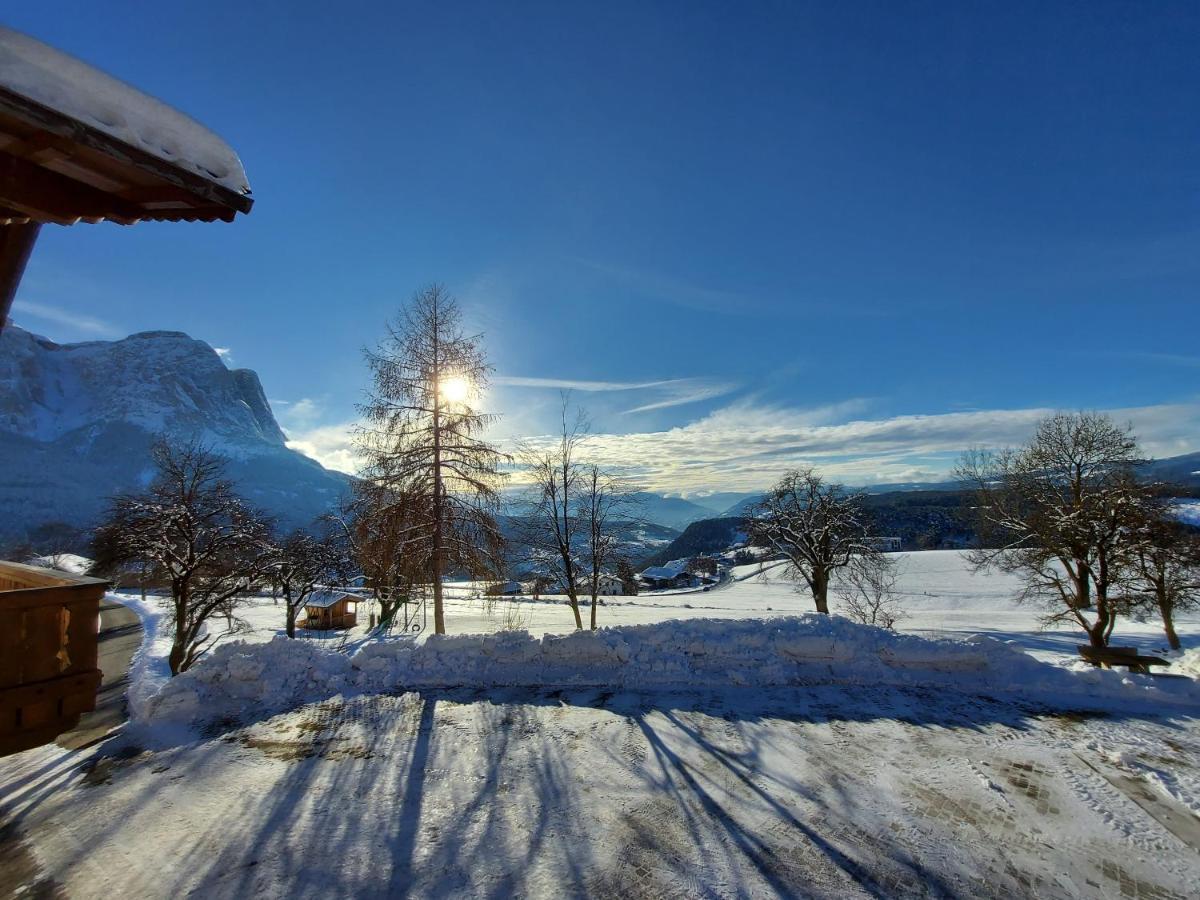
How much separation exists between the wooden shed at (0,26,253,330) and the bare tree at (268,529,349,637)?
27.0m

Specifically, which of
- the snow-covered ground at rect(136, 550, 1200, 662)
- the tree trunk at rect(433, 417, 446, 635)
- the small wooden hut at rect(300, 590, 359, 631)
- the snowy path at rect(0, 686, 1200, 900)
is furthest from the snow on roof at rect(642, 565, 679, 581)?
the snowy path at rect(0, 686, 1200, 900)

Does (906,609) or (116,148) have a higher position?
(116,148)

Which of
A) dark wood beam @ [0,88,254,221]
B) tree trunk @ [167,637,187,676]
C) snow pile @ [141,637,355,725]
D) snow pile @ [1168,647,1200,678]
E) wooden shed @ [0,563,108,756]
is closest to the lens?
dark wood beam @ [0,88,254,221]

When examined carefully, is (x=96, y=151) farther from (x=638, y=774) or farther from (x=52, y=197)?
(x=638, y=774)

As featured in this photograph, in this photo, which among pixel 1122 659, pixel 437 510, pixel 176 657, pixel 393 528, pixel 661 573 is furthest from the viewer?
pixel 661 573

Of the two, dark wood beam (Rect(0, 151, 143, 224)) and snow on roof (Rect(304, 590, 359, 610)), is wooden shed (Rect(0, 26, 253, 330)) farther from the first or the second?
snow on roof (Rect(304, 590, 359, 610))

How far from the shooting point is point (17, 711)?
3.81 m

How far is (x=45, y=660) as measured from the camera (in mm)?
3984

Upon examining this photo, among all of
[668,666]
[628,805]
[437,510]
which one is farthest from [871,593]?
[628,805]

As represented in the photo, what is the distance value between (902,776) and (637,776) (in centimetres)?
286

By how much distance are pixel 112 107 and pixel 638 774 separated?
22.2ft

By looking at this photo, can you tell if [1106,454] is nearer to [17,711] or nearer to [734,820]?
[734,820]

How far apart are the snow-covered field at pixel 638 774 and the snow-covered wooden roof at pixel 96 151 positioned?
16.0 feet

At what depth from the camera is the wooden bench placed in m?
8.87
